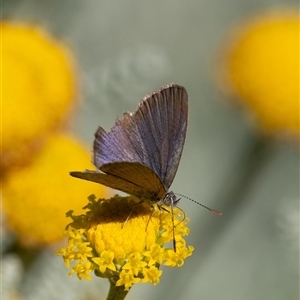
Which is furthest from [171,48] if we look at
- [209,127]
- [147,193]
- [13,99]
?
[147,193]

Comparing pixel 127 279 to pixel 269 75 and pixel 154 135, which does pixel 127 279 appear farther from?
pixel 269 75

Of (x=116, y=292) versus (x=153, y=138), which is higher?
(x=153, y=138)

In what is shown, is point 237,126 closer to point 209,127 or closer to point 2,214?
point 209,127

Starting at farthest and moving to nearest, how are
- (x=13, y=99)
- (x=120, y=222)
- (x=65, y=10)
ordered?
(x=65, y=10)
(x=13, y=99)
(x=120, y=222)

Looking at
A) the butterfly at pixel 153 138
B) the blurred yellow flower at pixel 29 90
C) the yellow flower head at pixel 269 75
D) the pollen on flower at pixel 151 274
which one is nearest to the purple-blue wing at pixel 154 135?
the butterfly at pixel 153 138

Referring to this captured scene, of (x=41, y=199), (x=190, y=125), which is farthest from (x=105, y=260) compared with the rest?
(x=190, y=125)

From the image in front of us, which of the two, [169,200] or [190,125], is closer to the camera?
[169,200]

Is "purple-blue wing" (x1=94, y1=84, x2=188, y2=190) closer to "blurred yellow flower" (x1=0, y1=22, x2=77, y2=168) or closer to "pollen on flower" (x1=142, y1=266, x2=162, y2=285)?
"pollen on flower" (x1=142, y1=266, x2=162, y2=285)
